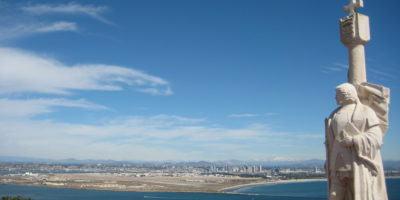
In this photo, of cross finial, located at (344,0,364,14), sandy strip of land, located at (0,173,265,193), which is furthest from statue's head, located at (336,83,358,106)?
sandy strip of land, located at (0,173,265,193)

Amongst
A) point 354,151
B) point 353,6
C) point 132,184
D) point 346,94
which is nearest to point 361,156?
point 354,151

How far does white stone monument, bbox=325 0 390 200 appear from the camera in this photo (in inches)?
182

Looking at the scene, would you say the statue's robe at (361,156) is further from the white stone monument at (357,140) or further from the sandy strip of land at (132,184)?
the sandy strip of land at (132,184)

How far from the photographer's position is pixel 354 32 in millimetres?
5395

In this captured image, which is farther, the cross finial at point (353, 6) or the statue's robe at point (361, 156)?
the cross finial at point (353, 6)

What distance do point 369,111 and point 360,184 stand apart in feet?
2.91

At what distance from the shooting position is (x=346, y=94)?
492cm

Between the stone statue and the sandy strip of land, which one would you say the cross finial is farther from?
the sandy strip of land

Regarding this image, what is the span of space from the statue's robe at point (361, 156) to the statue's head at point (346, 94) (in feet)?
0.30

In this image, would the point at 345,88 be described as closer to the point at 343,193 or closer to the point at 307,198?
the point at 343,193

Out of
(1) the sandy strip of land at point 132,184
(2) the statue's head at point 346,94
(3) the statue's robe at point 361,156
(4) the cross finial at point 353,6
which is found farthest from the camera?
(1) the sandy strip of land at point 132,184

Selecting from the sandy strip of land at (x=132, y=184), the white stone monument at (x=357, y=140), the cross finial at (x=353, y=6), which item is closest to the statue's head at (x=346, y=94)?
the white stone monument at (x=357, y=140)

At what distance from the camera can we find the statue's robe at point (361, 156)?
4.62 meters

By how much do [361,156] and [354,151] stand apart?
0.35 feet
